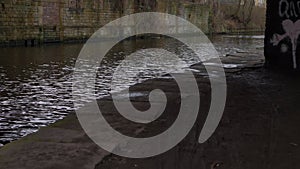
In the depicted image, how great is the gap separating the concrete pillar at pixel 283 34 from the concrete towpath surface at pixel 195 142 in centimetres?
445

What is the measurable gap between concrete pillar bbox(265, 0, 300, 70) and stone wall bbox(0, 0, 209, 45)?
45.8 feet

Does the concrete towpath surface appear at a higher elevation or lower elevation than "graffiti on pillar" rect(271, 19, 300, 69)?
lower

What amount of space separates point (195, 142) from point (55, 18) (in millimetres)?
21723

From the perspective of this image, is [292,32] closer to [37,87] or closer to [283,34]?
[283,34]

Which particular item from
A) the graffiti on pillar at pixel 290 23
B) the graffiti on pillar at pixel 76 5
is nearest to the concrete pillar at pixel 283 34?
the graffiti on pillar at pixel 290 23

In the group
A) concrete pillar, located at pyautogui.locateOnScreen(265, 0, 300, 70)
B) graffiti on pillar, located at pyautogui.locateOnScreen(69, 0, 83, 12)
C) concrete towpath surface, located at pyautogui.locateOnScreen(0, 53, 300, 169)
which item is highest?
Answer: graffiti on pillar, located at pyautogui.locateOnScreen(69, 0, 83, 12)

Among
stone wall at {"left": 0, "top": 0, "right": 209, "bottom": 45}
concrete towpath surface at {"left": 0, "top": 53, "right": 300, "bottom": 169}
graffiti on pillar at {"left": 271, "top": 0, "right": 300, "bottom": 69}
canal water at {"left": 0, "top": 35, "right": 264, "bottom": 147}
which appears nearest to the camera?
concrete towpath surface at {"left": 0, "top": 53, "right": 300, "bottom": 169}

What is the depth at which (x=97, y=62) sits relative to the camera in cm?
1617

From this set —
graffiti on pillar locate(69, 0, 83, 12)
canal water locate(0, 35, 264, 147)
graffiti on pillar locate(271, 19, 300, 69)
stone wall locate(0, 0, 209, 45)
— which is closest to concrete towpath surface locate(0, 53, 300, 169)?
canal water locate(0, 35, 264, 147)

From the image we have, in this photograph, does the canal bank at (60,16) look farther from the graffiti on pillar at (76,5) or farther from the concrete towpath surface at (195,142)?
A: the concrete towpath surface at (195,142)

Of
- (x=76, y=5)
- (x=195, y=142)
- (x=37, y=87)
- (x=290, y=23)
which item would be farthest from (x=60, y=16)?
(x=195, y=142)

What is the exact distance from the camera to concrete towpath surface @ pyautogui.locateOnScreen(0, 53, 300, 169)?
432 centimetres

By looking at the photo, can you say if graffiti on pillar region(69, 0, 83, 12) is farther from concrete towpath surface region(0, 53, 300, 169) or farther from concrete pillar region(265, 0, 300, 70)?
concrete towpath surface region(0, 53, 300, 169)

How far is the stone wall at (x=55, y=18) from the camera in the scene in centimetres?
2198
